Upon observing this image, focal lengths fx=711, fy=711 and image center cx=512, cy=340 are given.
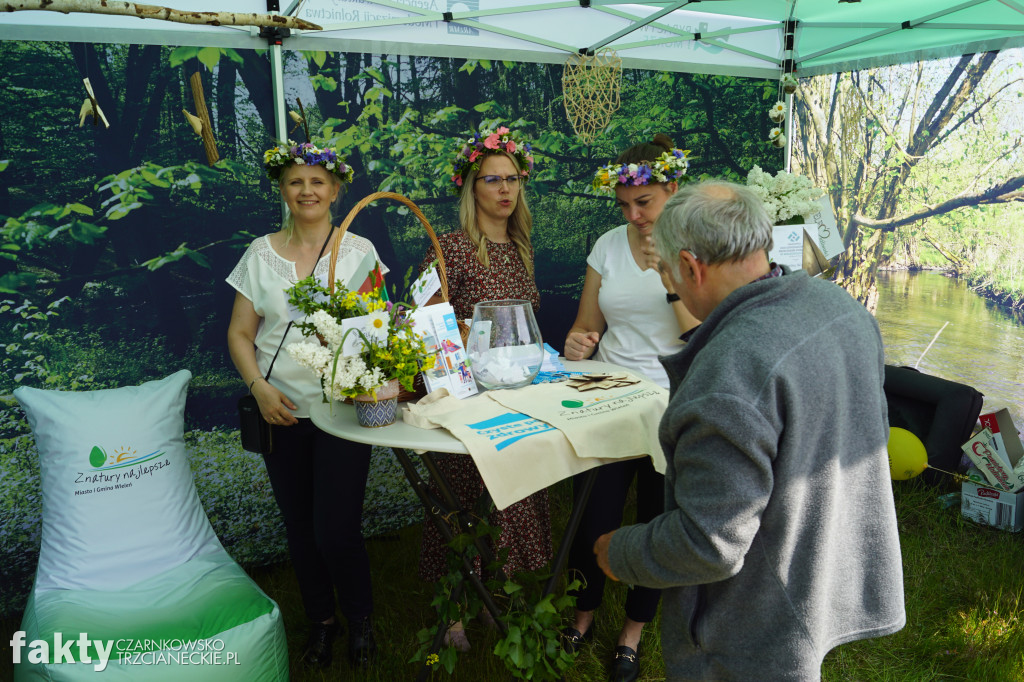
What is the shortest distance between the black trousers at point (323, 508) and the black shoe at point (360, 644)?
0.03 m

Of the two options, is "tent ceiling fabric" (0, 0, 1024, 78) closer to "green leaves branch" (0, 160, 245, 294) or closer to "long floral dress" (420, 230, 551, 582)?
"green leaves branch" (0, 160, 245, 294)

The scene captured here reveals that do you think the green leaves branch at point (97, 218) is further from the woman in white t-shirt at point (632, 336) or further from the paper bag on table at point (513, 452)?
the paper bag on table at point (513, 452)

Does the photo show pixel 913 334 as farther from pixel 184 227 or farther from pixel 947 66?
pixel 184 227

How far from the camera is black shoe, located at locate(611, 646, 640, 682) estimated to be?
7.94ft

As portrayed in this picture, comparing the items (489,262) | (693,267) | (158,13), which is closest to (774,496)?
(693,267)

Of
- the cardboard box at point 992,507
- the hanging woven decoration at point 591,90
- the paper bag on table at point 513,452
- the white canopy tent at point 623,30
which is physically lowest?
the cardboard box at point 992,507

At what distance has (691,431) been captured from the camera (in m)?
1.25

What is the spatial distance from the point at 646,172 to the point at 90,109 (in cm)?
224

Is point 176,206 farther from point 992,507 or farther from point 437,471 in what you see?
point 992,507

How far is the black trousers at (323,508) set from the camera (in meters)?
2.35

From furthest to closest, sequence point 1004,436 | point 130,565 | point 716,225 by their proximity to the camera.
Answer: point 1004,436 → point 130,565 → point 716,225

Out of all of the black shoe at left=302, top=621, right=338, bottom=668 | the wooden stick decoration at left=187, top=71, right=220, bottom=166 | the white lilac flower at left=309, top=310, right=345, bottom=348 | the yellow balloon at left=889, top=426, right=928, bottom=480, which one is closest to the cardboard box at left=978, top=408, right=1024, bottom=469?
the yellow balloon at left=889, top=426, right=928, bottom=480

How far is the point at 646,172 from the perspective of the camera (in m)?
2.41

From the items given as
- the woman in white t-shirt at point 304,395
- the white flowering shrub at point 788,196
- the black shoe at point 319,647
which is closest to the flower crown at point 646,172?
the white flowering shrub at point 788,196
